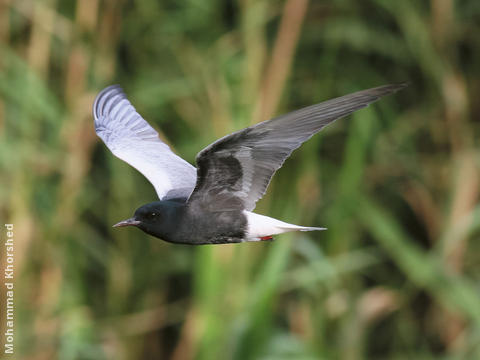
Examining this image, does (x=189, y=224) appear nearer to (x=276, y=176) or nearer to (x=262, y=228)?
(x=262, y=228)

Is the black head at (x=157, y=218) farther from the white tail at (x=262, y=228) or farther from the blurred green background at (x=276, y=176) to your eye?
the blurred green background at (x=276, y=176)

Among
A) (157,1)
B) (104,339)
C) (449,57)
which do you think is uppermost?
(157,1)

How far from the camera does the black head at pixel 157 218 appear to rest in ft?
5.07

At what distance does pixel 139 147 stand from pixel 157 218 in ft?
2.30

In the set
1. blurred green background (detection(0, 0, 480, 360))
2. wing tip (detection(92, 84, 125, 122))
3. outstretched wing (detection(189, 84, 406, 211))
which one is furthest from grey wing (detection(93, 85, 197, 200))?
blurred green background (detection(0, 0, 480, 360))

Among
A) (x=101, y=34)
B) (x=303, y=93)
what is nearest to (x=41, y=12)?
(x=101, y=34)

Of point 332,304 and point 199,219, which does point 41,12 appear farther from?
point 199,219

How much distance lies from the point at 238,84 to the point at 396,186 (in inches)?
27.5

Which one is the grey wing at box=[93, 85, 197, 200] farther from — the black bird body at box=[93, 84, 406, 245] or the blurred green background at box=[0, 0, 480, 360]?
the blurred green background at box=[0, 0, 480, 360]

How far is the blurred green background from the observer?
9.18ft

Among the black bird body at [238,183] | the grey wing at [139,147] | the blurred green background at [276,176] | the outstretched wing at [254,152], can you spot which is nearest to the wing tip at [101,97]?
the grey wing at [139,147]

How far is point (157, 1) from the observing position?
3258 millimetres

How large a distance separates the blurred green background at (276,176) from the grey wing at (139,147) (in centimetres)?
31

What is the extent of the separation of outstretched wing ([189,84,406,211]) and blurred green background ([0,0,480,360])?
912 millimetres
